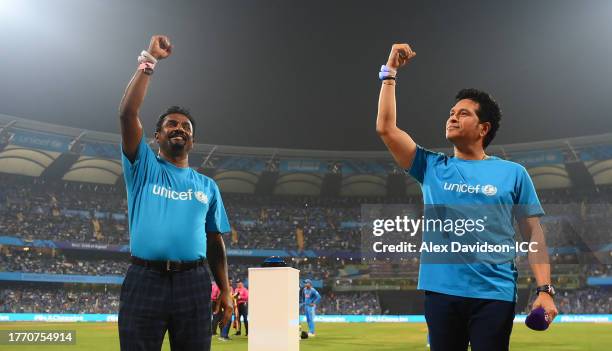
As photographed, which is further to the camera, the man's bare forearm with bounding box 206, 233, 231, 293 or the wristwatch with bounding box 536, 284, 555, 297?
the man's bare forearm with bounding box 206, 233, 231, 293

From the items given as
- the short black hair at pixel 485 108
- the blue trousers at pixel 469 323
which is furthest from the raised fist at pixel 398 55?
the blue trousers at pixel 469 323

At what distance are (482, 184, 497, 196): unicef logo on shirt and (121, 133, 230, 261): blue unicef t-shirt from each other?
6.34 ft

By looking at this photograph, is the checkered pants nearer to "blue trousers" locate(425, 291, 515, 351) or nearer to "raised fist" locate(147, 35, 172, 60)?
"raised fist" locate(147, 35, 172, 60)

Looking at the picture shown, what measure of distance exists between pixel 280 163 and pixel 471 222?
2026 inches

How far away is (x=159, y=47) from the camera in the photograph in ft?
12.4

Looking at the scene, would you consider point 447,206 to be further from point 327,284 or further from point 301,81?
point 327,284

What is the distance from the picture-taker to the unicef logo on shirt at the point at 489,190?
3.35m

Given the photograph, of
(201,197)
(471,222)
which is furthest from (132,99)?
(471,222)

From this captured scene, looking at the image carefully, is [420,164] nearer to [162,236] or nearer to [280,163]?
[162,236]

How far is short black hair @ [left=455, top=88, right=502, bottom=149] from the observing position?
3672mm

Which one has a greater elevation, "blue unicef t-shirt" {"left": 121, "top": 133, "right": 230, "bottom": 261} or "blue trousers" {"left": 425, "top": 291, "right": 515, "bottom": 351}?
"blue unicef t-shirt" {"left": 121, "top": 133, "right": 230, "bottom": 261}

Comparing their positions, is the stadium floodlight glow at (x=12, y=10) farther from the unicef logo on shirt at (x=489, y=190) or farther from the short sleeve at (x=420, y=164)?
the unicef logo on shirt at (x=489, y=190)

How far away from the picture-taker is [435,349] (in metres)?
3.19

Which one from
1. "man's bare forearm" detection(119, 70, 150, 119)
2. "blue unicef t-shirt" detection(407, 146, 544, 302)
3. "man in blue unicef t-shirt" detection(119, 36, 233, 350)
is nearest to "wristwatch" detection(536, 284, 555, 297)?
"blue unicef t-shirt" detection(407, 146, 544, 302)
